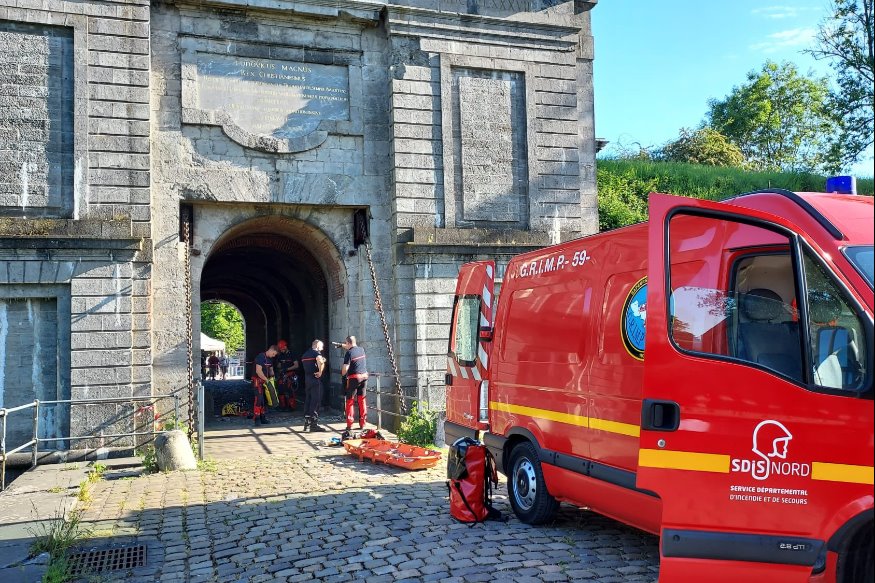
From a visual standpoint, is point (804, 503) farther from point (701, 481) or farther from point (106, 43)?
point (106, 43)

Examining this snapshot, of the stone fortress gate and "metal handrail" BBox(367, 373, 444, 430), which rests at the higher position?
the stone fortress gate

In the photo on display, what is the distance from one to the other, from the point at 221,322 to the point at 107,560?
47001 millimetres

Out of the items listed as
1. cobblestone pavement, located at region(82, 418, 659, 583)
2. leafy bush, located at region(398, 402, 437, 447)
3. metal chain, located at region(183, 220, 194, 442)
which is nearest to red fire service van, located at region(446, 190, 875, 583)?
cobblestone pavement, located at region(82, 418, 659, 583)

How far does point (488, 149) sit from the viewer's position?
13.7 m

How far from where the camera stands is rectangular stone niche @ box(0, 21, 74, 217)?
11.3 meters

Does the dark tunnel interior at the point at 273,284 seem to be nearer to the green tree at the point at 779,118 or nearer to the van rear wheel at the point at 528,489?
the van rear wheel at the point at 528,489

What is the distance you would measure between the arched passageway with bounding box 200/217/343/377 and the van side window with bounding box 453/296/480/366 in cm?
586

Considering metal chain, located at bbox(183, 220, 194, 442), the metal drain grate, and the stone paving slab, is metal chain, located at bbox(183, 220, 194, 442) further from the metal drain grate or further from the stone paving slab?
the metal drain grate

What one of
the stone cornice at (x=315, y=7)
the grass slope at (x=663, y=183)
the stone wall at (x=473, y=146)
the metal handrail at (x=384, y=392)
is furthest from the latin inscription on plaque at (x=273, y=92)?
the grass slope at (x=663, y=183)

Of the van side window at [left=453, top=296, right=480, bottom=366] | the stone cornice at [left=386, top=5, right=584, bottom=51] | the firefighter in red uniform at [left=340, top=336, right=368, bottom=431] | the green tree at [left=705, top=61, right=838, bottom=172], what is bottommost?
the firefighter in red uniform at [left=340, top=336, right=368, bottom=431]

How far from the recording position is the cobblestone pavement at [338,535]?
5.52 m

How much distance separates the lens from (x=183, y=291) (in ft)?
40.2

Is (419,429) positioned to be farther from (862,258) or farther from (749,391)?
(862,258)

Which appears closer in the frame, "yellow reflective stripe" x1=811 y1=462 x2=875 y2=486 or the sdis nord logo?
"yellow reflective stripe" x1=811 y1=462 x2=875 y2=486
